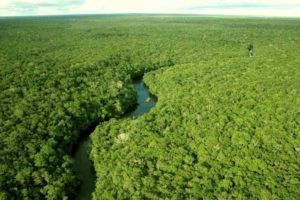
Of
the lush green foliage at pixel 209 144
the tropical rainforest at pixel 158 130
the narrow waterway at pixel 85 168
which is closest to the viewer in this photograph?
the lush green foliage at pixel 209 144

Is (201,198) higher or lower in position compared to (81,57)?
higher

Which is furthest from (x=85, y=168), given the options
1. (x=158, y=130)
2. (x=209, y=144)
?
(x=209, y=144)

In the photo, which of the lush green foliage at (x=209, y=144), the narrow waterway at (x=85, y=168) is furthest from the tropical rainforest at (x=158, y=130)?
the narrow waterway at (x=85, y=168)

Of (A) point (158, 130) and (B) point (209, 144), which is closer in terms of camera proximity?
(B) point (209, 144)

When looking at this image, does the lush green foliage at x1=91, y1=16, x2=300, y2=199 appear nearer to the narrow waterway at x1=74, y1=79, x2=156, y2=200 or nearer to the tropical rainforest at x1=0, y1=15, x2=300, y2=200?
the tropical rainforest at x1=0, y1=15, x2=300, y2=200

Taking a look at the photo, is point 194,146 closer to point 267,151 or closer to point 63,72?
point 267,151

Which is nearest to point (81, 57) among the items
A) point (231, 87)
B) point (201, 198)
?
point (231, 87)

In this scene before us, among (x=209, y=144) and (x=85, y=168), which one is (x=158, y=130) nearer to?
(x=209, y=144)

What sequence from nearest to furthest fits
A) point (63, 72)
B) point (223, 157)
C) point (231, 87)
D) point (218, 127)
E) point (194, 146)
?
point (223, 157) → point (194, 146) → point (218, 127) → point (231, 87) → point (63, 72)

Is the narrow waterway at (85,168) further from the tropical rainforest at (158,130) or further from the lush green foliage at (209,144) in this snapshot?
the lush green foliage at (209,144)
